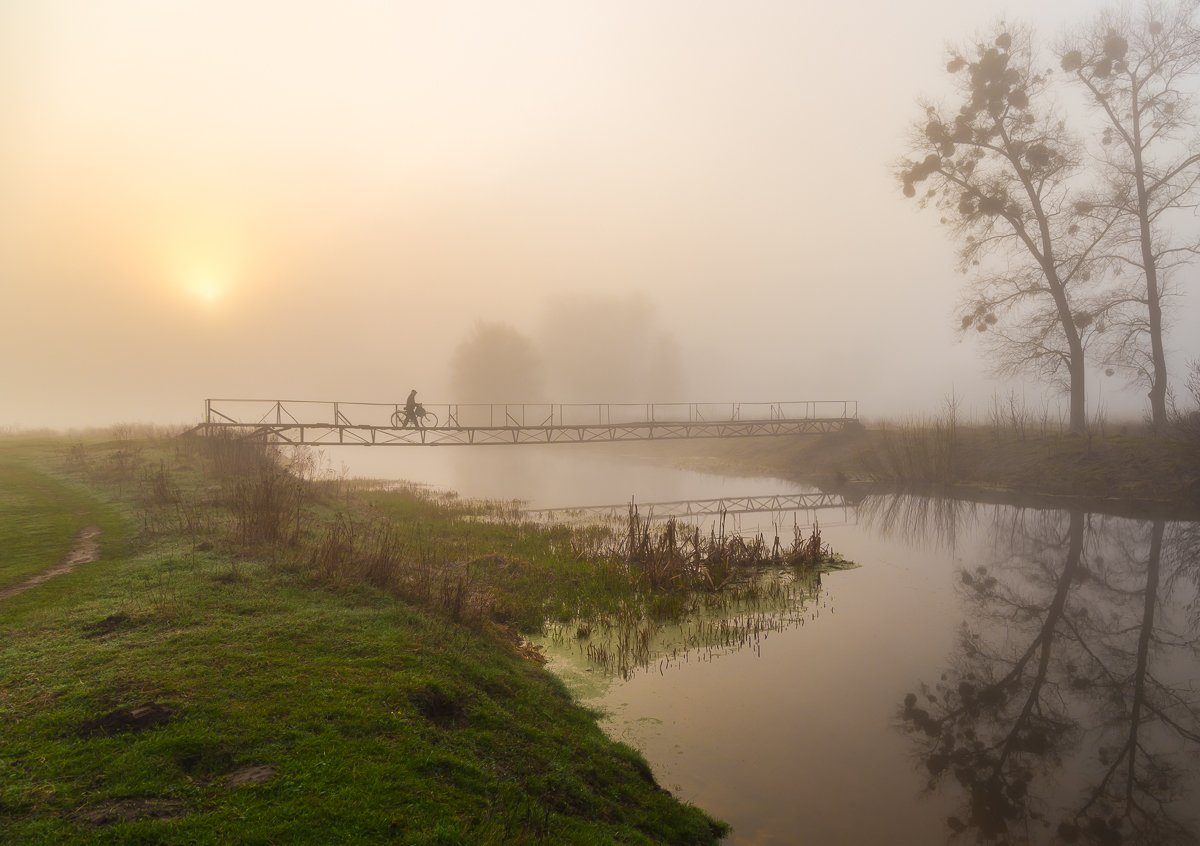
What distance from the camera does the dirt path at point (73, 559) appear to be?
8.62 m

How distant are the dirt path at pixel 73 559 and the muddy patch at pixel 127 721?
456 centimetres

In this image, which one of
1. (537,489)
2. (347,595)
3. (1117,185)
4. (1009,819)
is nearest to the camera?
(1009,819)

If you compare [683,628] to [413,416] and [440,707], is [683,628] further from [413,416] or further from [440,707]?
[413,416]

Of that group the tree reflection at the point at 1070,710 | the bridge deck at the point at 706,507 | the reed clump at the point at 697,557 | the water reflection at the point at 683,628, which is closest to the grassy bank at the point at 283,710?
the water reflection at the point at 683,628

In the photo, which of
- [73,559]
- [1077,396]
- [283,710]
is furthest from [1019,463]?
[73,559]

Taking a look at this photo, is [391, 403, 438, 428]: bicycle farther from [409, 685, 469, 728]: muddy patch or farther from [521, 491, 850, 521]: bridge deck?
[409, 685, 469, 728]: muddy patch

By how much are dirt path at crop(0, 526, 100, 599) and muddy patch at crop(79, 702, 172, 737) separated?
4560mm

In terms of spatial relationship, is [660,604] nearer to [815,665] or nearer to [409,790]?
[815,665]

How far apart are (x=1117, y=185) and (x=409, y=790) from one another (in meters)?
33.5

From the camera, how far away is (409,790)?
4.94 meters

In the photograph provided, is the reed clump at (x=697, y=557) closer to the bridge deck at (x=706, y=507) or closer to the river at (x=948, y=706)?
the river at (x=948, y=706)

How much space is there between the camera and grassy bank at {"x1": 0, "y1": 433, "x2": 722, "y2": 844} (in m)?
4.49

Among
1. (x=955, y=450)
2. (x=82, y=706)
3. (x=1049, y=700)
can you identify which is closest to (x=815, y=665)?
(x=1049, y=700)

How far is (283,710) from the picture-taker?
574 centimetres
